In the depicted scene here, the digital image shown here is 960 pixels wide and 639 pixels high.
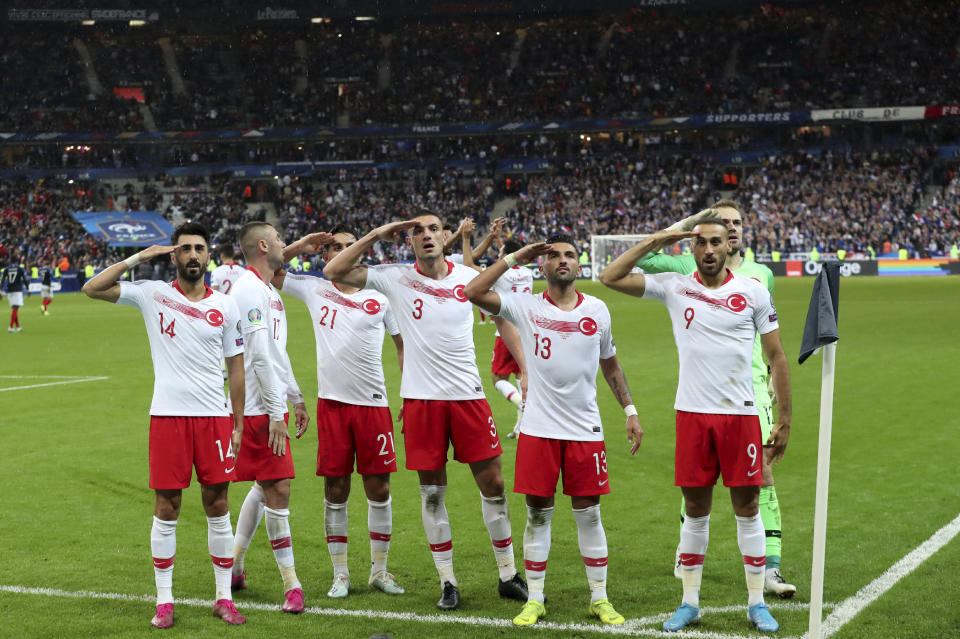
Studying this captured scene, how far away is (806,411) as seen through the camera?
1388 centimetres

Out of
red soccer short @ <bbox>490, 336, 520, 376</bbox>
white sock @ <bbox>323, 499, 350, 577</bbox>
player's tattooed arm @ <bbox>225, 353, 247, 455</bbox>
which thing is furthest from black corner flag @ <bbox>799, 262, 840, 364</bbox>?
red soccer short @ <bbox>490, 336, 520, 376</bbox>

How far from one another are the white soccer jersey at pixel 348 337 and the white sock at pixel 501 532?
109 centimetres

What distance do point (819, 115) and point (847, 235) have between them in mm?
8726

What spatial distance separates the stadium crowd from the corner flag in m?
56.5

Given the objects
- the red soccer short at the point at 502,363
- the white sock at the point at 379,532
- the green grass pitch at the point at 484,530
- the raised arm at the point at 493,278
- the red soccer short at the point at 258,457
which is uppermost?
the raised arm at the point at 493,278

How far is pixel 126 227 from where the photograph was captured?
2229 inches

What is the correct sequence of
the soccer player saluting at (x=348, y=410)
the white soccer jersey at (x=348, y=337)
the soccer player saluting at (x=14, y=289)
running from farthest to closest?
the soccer player saluting at (x=14, y=289)
the white soccer jersey at (x=348, y=337)
the soccer player saluting at (x=348, y=410)

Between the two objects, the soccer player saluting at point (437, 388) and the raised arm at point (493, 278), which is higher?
the raised arm at point (493, 278)

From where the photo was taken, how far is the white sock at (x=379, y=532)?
7.05 m

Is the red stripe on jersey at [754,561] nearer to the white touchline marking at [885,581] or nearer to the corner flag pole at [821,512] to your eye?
the white touchline marking at [885,581]

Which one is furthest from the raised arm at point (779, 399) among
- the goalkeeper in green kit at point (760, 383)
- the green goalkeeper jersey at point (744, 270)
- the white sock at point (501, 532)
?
the white sock at point (501, 532)

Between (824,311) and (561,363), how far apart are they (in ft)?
5.35

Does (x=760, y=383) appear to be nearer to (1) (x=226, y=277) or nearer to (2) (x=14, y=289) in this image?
(1) (x=226, y=277)

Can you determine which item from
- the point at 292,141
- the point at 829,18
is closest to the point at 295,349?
the point at 292,141
